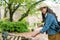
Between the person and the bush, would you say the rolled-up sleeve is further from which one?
the bush

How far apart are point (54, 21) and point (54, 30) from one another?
0.18 meters

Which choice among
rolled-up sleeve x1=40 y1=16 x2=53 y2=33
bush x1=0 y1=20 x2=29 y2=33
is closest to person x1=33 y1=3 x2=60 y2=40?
rolled-up sleeve x1=40 y1=16 x2=53 y2=33

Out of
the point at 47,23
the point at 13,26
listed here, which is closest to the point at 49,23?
Answer: the point at 47,23

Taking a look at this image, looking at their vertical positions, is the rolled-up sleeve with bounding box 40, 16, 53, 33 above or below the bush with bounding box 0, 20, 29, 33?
above

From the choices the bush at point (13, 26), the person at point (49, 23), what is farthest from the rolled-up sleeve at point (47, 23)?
the bush at point (13, 26)

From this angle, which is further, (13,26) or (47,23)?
(13,26)

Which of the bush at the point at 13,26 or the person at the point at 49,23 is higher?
the person at the point at 49,23

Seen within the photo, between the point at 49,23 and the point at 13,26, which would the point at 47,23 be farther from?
the point at 13,26

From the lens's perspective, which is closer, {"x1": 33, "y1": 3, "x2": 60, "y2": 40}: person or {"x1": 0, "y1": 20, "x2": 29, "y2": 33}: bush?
{"x1": 33, "y1": 3, "x2": 60, "y2": 40}: person

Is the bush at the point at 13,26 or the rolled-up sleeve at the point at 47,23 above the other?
the rolled-up sleeve at the point at 47,23

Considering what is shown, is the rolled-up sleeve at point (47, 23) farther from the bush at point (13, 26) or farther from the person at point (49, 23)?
the bush at point (13, 26)

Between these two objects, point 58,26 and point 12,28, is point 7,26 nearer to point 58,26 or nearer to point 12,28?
point 12,28

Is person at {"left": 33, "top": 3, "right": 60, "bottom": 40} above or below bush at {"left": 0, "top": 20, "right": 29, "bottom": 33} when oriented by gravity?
above

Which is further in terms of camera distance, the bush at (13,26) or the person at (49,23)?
the bush at (13,26)
